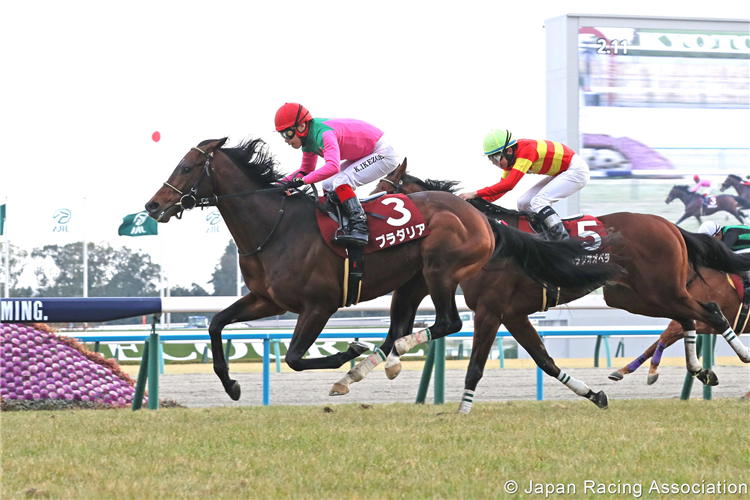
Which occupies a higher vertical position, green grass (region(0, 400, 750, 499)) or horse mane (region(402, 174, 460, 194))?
horse mane (region(402, 174, 460, 194))

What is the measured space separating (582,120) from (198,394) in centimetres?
1317

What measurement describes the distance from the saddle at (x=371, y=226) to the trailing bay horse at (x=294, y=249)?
1.7 inches

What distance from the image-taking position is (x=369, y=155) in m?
5.64

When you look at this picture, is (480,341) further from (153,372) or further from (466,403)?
(153,372)

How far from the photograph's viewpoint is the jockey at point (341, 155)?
5113 mm

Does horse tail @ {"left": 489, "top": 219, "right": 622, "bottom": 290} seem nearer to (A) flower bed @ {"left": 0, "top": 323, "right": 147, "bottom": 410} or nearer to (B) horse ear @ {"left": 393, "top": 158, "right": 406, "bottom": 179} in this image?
(B) horse ear @ {"left": 393, "top": 158, "right": 406, "bottom": 179}

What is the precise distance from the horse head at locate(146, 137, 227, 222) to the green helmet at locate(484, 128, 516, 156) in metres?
A: 1.87

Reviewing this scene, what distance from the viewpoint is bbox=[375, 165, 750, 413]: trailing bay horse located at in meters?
5.80

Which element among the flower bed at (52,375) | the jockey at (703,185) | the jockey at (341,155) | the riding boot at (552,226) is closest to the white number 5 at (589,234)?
the riding boot at (552,226)

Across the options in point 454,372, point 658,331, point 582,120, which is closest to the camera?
point 658,331

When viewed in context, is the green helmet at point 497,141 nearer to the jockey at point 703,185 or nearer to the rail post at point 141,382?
the rail post at point 141,382

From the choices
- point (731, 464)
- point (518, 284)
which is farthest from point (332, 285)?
point (731, 464)

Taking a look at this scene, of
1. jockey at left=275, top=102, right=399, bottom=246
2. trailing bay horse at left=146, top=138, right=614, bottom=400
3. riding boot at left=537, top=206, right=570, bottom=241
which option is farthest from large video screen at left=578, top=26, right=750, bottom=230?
trailing bay horse at left=146, top=138, right=614, bottom=400

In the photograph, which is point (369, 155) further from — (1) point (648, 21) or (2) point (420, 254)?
(1) point (648, 21)
